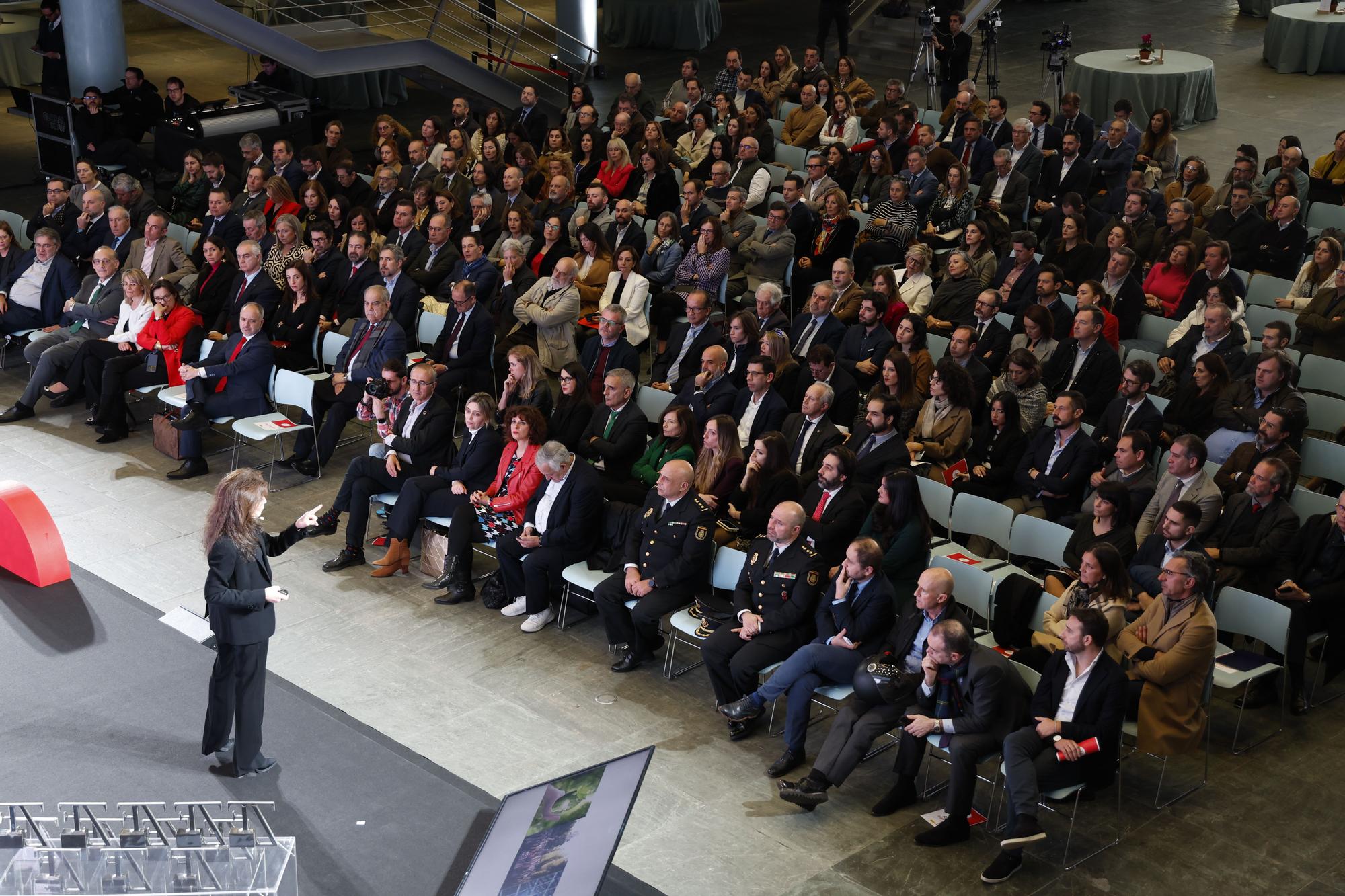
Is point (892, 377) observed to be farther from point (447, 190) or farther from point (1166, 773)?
point (447, 190)

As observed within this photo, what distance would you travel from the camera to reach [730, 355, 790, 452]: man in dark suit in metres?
8.12

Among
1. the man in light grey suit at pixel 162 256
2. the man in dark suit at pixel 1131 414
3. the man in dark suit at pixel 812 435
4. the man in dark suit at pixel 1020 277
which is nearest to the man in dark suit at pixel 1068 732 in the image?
the man in dark suit at pixel 1131 414

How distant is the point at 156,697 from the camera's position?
21.0ft

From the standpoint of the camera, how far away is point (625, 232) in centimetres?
1059

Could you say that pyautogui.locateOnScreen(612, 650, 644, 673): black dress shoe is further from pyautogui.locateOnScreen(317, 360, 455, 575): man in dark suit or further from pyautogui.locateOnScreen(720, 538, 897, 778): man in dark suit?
pyautogui.locateOnScreen(317, 360, 455, 575): man in dark suit

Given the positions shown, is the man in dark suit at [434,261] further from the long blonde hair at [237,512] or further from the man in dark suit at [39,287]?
the long blonde hair at [237,512]

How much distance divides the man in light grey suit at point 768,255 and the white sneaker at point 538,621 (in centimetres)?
356

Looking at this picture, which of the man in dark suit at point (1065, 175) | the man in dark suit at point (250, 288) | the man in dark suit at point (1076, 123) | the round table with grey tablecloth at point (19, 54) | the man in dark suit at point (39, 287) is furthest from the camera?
the round table with grey tablecloth at point (19, 54)

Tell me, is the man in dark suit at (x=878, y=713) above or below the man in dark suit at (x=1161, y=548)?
below

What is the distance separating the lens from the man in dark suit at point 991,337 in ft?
28.6

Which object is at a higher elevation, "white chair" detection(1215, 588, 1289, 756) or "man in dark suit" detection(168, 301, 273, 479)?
"man in dark suit" detection(168, 301, 273, 479)

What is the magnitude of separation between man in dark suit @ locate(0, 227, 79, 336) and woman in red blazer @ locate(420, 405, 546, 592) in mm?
4432

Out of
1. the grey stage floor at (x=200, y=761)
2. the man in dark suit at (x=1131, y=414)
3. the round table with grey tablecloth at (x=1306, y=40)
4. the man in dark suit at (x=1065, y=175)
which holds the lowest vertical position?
the grey stage floor at (x=200, y=761)

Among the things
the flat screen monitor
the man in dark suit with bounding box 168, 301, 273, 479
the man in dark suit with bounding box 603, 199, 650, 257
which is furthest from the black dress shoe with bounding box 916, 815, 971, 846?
the man in dark suit with bounding box 603, 199, 650, 257
